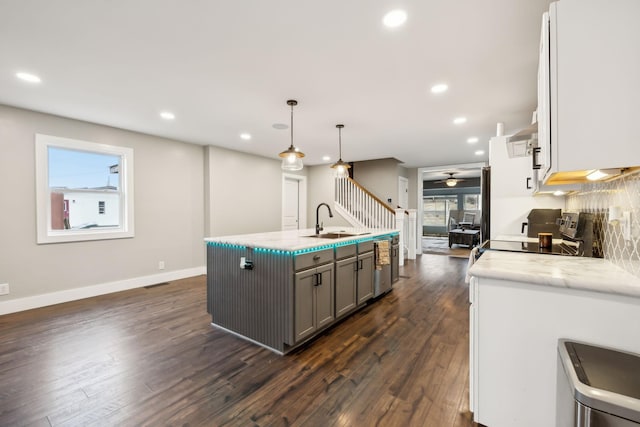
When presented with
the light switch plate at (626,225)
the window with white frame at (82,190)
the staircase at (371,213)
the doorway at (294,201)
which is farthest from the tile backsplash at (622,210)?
the doorway at (294,201)

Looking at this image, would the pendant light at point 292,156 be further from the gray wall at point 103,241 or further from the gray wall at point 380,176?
the gray wall at point 380,176

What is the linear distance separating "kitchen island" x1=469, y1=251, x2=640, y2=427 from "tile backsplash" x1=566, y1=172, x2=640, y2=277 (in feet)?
0.24

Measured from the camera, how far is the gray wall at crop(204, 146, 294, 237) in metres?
5.40

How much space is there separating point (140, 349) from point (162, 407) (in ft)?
3.12

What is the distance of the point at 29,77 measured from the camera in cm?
265

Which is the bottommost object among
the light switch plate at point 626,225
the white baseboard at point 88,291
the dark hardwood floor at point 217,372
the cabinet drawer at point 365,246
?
the dark hardwood floor at point 217,372

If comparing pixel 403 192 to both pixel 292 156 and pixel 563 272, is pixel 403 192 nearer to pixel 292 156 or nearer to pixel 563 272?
pixel 292 156

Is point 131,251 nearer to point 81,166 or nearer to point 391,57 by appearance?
point 81,166

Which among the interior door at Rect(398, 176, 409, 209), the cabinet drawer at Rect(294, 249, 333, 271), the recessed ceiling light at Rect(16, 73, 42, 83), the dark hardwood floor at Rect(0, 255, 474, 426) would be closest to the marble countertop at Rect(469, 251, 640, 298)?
the dark hardwood floor at Rect(0, 255, 474, 426)

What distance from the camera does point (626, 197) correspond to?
1400 millimetres

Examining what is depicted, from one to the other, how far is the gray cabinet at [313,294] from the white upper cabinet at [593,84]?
184cm

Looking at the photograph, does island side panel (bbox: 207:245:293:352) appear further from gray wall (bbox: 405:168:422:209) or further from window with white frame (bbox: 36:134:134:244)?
gray wall (bbox: 405:168:422:209)

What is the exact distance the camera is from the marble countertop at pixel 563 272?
1196 mm

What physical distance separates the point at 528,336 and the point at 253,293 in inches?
81.1
